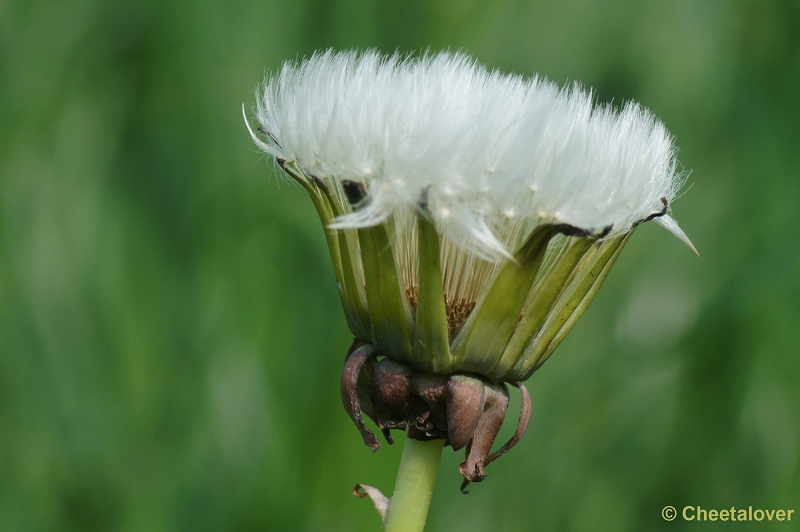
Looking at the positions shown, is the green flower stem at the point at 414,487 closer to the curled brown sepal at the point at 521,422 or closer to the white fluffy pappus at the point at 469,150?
the curled brown sepal at the point at 521,422

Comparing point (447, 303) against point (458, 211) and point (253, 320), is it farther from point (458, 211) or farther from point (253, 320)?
point (253, 320)

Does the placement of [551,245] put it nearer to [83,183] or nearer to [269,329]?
[269,329]

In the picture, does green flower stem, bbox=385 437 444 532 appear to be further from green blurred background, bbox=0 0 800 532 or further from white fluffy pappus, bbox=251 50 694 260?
green blurred background, bbox=0 0 800 532

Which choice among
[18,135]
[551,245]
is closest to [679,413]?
[551,245]

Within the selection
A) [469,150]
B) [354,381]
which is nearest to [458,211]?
[469,150]

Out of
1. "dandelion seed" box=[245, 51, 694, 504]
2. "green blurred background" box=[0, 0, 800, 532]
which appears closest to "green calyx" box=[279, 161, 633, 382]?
"dandelion seed" box=[245, 51, 694, 504]

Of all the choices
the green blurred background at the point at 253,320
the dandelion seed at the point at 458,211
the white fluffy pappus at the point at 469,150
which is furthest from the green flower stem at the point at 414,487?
the green blurred background at the point at 253,320
